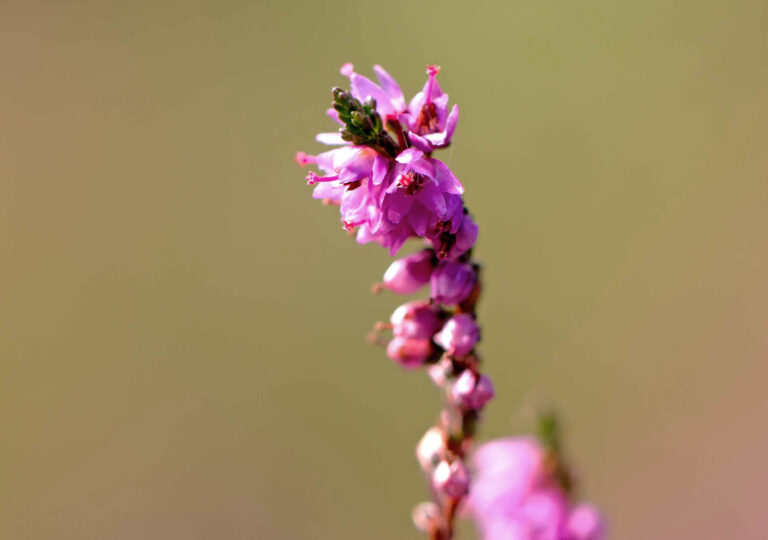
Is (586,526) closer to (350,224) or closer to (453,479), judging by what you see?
(453,479)

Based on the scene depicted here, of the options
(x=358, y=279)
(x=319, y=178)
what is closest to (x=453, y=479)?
(x=319, y=178)

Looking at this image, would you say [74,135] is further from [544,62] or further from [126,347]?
[544,62]

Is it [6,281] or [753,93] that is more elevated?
[753,93]

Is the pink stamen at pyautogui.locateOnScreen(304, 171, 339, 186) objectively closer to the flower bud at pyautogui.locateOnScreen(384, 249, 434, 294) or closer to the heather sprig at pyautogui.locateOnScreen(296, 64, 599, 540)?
the heather sprig at pyautogui.locateOnScreen(296, 64, 599, 540)

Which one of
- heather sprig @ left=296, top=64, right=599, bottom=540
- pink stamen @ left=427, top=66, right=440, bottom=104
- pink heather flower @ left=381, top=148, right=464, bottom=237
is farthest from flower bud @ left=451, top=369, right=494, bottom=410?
pink stamen @ left=427, top=66, right=440, bottom=104

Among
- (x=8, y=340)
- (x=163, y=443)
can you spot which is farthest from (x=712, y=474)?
(x=8, y=340)

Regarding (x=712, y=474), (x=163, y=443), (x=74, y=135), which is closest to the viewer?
(x=712, y=474)
